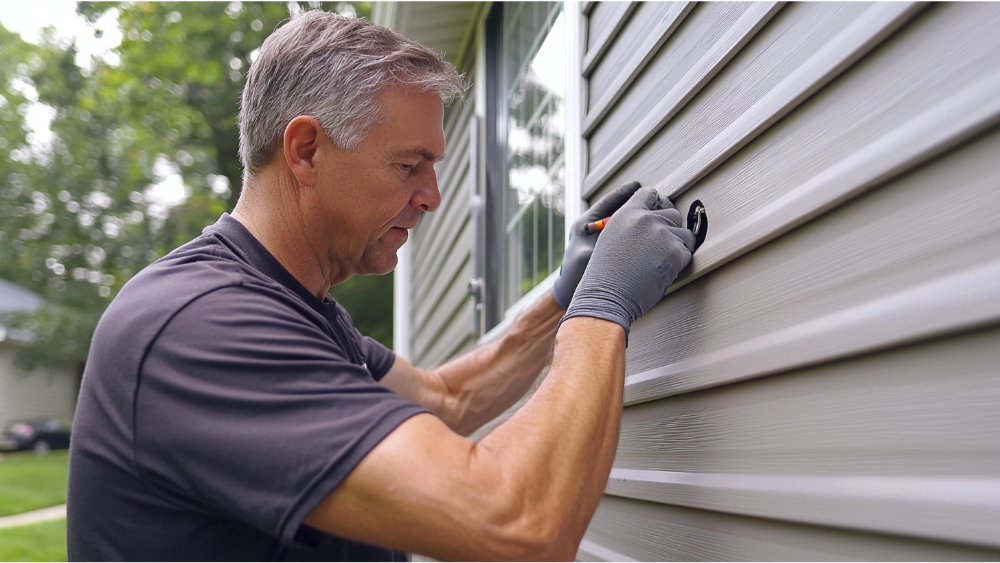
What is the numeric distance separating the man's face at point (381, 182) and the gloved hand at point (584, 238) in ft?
1.16

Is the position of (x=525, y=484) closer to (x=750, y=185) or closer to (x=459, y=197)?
(x=750, y=185)

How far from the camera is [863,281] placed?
0.99 m

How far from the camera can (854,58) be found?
1.02 meters

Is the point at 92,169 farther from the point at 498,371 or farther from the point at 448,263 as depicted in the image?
the point at 498,371

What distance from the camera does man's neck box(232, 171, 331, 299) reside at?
1.71m

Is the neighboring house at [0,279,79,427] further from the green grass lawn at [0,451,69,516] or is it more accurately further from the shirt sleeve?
the shirt sleeve

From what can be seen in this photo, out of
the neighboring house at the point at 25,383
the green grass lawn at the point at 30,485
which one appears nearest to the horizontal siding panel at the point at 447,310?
the green grass lawn at the point at 30,485

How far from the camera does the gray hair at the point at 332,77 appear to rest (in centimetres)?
162

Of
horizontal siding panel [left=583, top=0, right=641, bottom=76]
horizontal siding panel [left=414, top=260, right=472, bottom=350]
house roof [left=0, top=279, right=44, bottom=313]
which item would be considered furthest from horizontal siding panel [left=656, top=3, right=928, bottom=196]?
house roof [left=0, top=279, right=44, bottom=313]

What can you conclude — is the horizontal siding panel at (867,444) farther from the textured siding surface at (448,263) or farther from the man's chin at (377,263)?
the textured siding surface at (448,263)

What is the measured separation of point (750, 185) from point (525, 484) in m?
0.63

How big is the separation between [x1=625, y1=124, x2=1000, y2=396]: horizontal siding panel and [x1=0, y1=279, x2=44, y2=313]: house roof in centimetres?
2620

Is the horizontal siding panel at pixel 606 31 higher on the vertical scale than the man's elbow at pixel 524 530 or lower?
higher

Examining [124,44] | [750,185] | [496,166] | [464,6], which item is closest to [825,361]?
[750,185]
